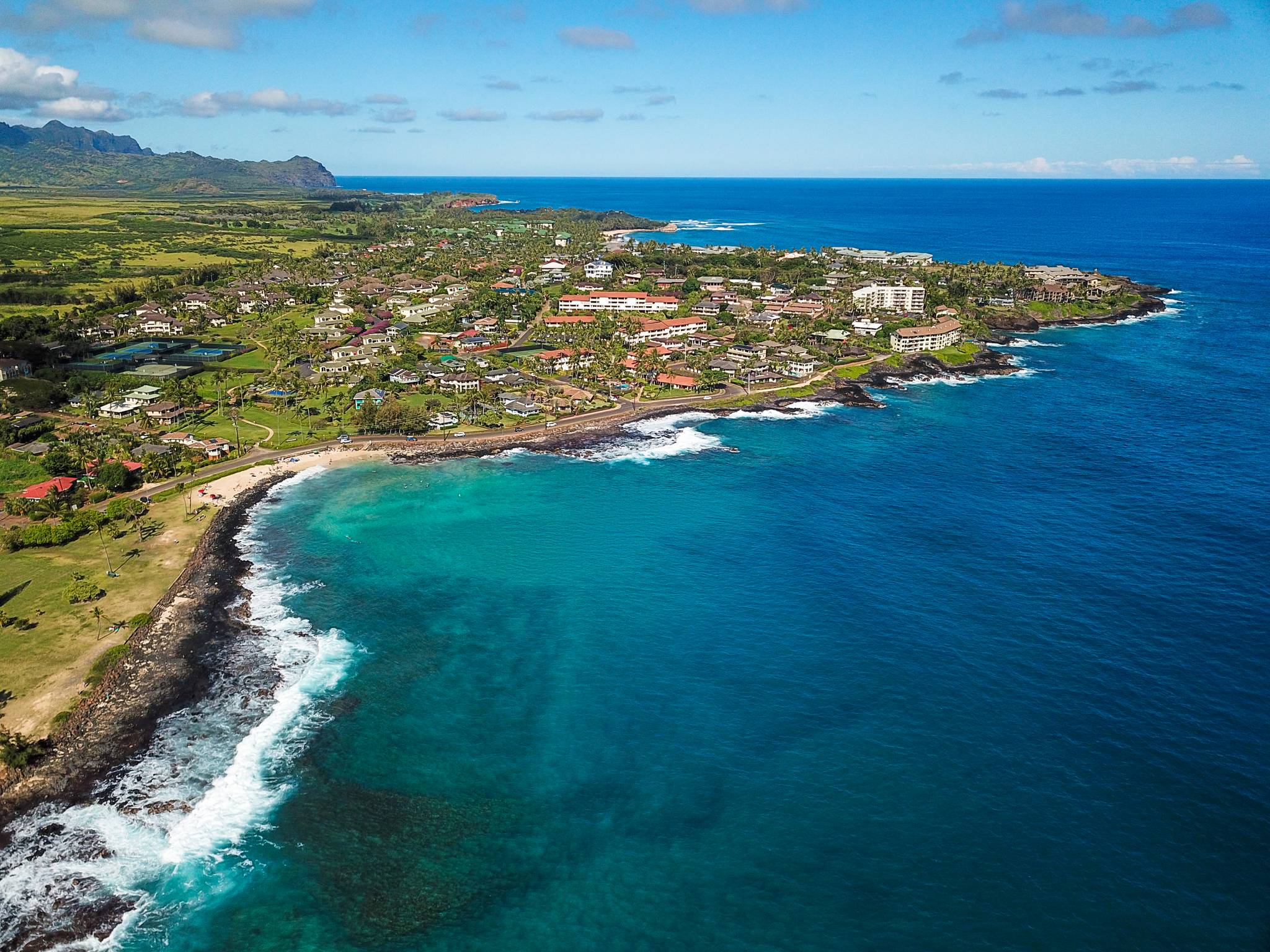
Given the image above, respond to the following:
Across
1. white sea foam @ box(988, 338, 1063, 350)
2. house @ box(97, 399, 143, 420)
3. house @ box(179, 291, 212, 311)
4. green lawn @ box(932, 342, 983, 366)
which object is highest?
house @ box(179, 291, 212, 311)

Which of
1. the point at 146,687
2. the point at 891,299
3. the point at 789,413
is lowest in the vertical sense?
the point at 146,687

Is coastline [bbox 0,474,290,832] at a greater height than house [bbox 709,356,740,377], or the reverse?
house [bbox 709,356,740,377]

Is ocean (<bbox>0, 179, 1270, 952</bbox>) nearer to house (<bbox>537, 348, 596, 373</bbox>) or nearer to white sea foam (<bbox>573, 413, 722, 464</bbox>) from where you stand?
white sea foam (<bbox>573, 413, 722, 464</bbox>)

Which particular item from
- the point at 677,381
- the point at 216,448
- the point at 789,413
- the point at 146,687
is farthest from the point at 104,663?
the point at 677,381

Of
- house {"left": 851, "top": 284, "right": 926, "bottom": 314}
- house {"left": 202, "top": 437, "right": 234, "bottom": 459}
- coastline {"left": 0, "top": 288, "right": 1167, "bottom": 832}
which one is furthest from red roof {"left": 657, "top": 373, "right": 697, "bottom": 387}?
house {"left": 202, "top": 437, "right": 234, "bottom": 459}

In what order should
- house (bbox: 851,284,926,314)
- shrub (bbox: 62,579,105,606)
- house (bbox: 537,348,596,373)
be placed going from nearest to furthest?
shrub (bbox: 62,579,105,606) < house (bbox: 537,348,596,373) < house (bbox: 851,284,926,314)

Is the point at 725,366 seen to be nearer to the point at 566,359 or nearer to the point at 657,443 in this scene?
the point at 566,359
